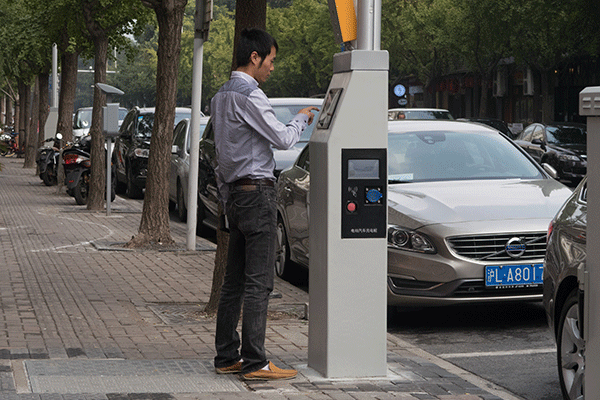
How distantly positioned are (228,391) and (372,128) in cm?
157

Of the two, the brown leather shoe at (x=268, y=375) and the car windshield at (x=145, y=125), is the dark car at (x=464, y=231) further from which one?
the car windshield at (x=145, y=125)

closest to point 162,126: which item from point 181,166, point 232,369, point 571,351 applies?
point 181,166

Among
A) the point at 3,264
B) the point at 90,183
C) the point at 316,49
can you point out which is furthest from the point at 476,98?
the point at 3,264

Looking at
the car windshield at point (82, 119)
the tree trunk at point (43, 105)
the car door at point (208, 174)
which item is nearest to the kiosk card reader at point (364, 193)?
the car door at point (208, 174)

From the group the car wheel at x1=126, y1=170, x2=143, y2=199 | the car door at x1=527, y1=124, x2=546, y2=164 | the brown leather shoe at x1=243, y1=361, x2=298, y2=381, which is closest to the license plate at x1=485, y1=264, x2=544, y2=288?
the brown leather shoe at x1=243, y1=361, x2=298, y2=381

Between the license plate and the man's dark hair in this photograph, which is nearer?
the man's dark hair

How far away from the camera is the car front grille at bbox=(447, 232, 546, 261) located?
7336mm

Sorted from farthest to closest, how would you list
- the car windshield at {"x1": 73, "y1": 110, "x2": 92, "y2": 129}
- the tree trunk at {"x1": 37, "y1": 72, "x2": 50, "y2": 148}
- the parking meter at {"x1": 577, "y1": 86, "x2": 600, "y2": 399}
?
the car windshield at {"x1": 73, "y1": 110, "x2": 92, "y2": 129}
the tree trunk at {"x1": 37, "y1": 72, "x2": 50, "y2": 148}
the parking meter at {"x1": 577, "y1": 86, "x2": 600, "y2": 399}

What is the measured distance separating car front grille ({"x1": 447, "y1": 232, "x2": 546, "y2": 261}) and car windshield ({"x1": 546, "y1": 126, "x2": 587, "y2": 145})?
18744 millimetres

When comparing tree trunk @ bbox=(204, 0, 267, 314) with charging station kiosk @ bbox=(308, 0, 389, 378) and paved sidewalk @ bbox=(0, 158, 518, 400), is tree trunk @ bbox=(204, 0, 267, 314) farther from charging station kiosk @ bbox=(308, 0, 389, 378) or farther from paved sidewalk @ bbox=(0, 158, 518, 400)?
charging station kiosk @ bbox=(308, 0, 389, 378)

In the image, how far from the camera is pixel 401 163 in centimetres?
884

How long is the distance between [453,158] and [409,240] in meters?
1.71

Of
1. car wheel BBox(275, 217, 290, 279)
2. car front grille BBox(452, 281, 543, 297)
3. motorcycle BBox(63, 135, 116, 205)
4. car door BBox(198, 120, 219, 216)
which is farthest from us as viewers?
motorcycle BBox(63, 135, 116, 205)

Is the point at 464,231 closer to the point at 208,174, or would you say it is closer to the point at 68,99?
the point at 208,174
